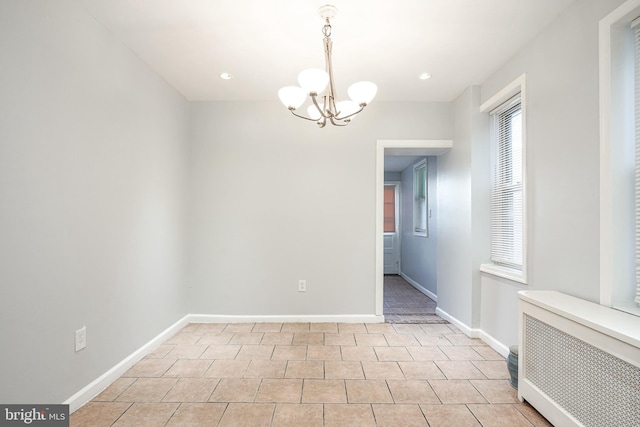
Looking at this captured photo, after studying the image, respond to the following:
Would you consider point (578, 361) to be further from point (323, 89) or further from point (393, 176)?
point (393, 176)

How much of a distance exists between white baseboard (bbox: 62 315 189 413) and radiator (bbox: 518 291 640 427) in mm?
2789

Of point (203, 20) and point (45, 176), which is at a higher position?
point (203, 20)

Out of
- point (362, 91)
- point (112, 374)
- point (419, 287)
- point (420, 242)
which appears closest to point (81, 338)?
point (112, 374)

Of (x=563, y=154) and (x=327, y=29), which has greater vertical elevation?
(x=327, y=29)

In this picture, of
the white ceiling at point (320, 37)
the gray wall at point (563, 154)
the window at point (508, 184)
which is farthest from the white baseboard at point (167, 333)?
the white ceiling at point (320, 37)

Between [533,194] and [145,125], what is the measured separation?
322cm

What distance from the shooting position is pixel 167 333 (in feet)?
10.4

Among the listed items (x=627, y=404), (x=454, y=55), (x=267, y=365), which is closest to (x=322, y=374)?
(x=267, y=365)

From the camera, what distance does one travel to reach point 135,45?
99.0 inches

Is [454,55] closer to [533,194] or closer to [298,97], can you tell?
[533,194]

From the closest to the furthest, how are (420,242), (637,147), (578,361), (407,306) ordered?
(578,361)
(637,147)
(407,306)
(420,242)

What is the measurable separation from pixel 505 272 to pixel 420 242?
9.97 ft

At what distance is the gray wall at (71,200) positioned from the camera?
160cm

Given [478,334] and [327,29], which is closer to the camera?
[327,29]
